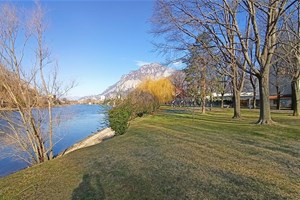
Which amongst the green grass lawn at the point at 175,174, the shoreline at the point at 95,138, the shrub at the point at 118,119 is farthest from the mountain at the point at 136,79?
the green grass lawn at the point at 175,174

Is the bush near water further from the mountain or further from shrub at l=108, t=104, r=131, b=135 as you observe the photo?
the mountain

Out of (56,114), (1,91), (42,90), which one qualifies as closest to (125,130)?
(56,114)

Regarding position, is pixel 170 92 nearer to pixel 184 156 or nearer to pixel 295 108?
pixel 295 108

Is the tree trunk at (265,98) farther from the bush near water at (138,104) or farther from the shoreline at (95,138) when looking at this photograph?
the shoreline at (95,138)

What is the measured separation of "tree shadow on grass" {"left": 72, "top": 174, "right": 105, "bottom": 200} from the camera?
5.06m

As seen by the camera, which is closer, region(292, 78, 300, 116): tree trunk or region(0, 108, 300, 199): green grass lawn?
region(0, 108, 300, 199): green grass lawn

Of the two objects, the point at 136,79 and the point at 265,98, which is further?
the point at 136,79

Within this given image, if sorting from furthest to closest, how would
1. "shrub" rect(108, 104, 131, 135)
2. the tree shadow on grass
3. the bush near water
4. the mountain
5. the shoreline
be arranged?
the mountain < the shoreline < the bush near water < "shrub" rect(108, 104, 131, 135) < the tree shadow on grass

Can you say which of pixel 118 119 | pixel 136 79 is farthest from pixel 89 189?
pixel 136 79

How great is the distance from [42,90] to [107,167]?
593 centimetres

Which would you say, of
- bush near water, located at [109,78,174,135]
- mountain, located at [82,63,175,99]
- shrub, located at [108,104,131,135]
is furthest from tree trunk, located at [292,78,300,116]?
shrub, located at [108,104,131,135]

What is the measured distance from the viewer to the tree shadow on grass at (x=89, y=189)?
506 centimetres

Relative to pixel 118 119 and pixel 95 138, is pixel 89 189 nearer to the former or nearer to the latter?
pixel 118 119

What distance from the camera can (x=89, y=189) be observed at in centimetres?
554
